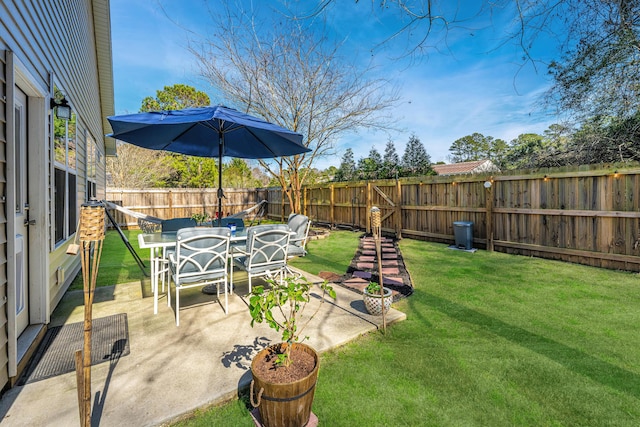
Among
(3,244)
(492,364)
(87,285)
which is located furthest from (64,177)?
(492,364)

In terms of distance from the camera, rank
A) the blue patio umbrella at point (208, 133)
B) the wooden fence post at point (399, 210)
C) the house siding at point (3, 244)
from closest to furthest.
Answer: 1. the house siding at point (3, 244)
2. the blue patio umbrella at point (208, 133)
3. the wooden fence post at point (399, 210)

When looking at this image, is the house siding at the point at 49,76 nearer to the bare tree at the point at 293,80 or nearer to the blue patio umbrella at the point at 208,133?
the blue patio umbrella at the point at 208,133

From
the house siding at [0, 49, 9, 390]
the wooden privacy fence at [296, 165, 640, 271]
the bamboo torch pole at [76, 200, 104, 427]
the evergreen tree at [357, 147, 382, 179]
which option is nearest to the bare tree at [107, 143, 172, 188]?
the evergreen tree at [357, 147, 382, 179]

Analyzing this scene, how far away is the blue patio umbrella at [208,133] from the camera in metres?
2.87

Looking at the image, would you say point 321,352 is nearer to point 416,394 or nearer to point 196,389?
point 416,394

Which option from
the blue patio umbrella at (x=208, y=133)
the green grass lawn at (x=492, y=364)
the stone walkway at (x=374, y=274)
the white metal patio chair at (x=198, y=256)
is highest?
the blue patio umbrella at (x=208, y=133)

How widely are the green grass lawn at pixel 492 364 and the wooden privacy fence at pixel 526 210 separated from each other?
116cm

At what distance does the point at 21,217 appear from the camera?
7.42ft

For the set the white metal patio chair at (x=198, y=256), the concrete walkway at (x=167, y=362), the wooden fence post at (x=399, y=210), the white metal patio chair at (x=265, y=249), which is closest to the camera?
the concrete walkway at (x=167, y=362)

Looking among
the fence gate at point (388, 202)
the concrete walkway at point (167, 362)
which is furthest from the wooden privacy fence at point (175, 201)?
the concrete walkway at point (167, 362)

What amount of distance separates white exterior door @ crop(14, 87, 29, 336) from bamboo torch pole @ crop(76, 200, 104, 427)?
1.57 metres

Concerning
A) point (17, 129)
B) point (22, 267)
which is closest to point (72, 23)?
point (17, 129)

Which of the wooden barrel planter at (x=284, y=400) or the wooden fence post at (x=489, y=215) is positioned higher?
the wooden fence post at (x=489, y=215)

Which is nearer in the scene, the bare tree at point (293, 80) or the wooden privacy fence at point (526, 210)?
the wooden privacy fence at point (526, 210)
